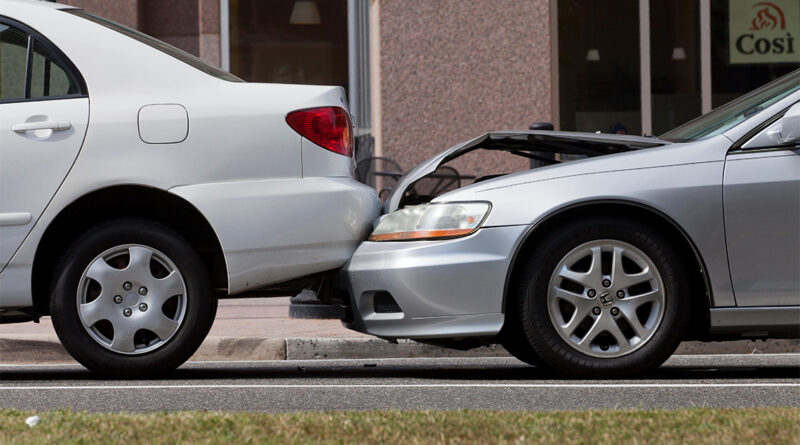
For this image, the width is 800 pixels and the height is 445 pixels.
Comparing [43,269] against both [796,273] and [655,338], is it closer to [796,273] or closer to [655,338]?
[655,338]

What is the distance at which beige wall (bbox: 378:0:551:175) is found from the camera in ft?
43.6

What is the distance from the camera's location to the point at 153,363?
5.92m

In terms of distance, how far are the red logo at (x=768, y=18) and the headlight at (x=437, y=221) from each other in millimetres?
8480

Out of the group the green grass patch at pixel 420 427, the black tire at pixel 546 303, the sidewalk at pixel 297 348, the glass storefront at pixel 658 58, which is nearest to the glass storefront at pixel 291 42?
the glass storefront at pixel 658 58

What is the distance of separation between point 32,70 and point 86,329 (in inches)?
48.4

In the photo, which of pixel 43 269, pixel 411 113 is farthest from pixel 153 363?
pixel 411 113

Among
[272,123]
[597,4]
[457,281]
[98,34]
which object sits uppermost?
[597,4]

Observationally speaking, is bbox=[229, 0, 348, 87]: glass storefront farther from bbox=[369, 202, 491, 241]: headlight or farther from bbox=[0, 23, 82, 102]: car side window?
bbox=[369, 202, 491, 241]: headlight

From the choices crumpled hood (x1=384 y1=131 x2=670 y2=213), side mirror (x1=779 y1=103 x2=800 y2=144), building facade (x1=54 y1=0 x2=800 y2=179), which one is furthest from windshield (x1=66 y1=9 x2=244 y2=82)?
building facade (x1=54 y1=0 x2=800 y2=179)

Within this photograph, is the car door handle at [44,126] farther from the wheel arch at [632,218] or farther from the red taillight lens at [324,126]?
the wheel arch at [632,218]

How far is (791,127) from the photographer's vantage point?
566 centimetres

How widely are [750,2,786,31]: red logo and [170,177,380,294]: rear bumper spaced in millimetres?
8552

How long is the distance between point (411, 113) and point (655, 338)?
782 centimetres

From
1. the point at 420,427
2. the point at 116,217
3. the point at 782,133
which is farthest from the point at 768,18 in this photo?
the point at 420,427
